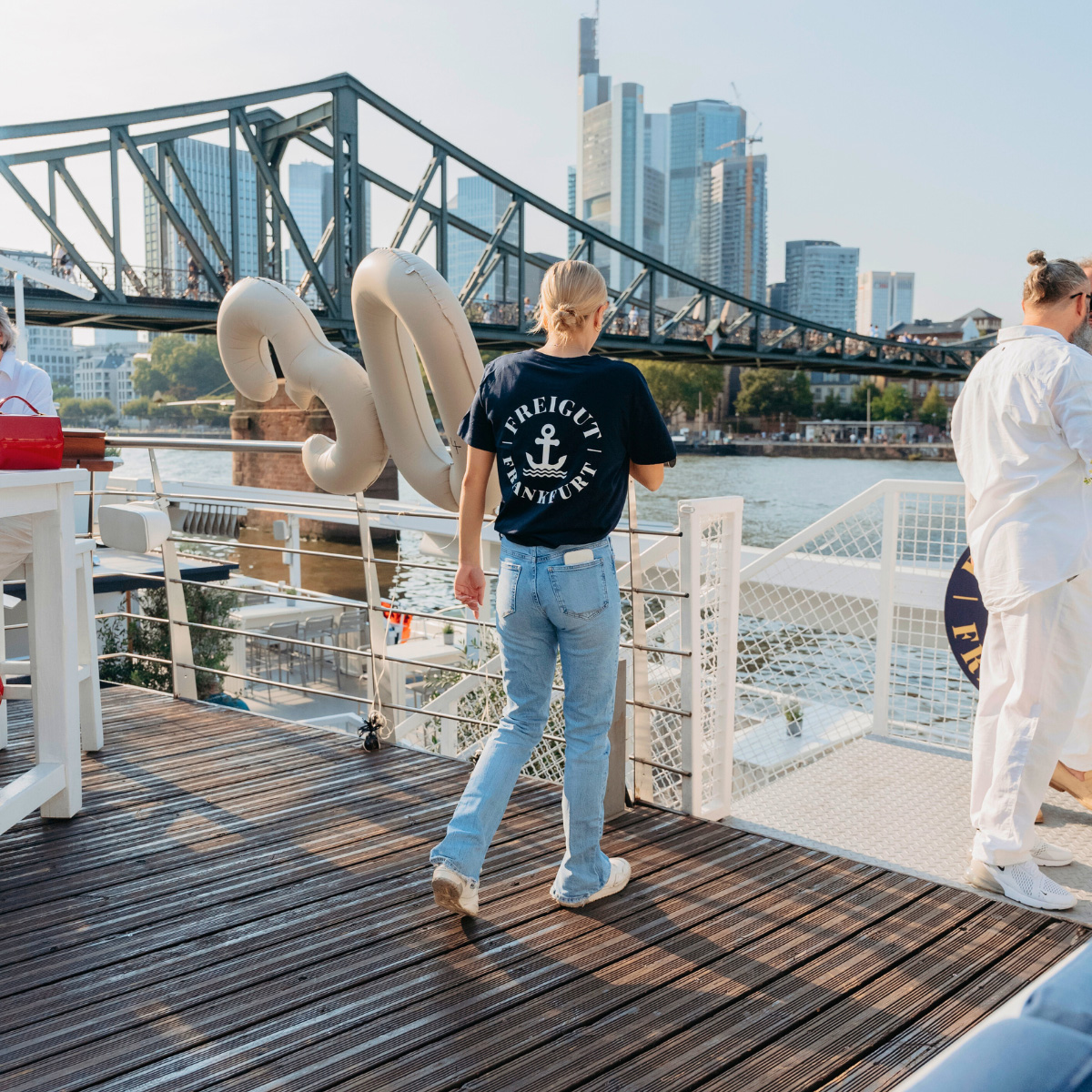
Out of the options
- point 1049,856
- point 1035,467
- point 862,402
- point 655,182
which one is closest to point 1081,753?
point 1049,856

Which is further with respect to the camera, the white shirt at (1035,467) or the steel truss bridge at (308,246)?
the steel truss bridge at (308,246)

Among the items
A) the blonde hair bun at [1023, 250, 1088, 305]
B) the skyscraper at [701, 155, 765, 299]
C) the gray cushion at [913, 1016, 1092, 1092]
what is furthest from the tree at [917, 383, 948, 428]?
the gray cushion at [913, 1016, 1092, 1092]

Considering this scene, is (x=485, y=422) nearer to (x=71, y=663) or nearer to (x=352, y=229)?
(x=71, y=663)

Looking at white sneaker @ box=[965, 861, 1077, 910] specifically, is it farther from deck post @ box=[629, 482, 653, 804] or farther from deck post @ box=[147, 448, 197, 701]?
deck post @ box=[147, 448, 197, 701]

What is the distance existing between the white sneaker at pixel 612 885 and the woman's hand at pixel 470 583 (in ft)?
1.95

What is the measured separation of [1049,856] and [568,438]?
151cm

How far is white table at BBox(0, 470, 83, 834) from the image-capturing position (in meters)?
2.28

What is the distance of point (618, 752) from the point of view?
2387 millimetres

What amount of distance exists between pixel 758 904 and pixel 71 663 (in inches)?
64.2

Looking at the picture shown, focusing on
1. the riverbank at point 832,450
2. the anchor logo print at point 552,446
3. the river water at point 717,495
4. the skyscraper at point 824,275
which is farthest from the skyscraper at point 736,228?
the anchor logo print at point 552,446

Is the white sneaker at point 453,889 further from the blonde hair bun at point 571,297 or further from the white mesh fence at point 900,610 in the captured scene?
the white mesh fence at point 900,610

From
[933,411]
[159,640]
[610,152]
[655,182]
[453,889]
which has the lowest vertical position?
[159,640]

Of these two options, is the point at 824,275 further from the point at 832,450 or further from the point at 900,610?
the point at 900,610

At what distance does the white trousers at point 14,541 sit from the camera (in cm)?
234
